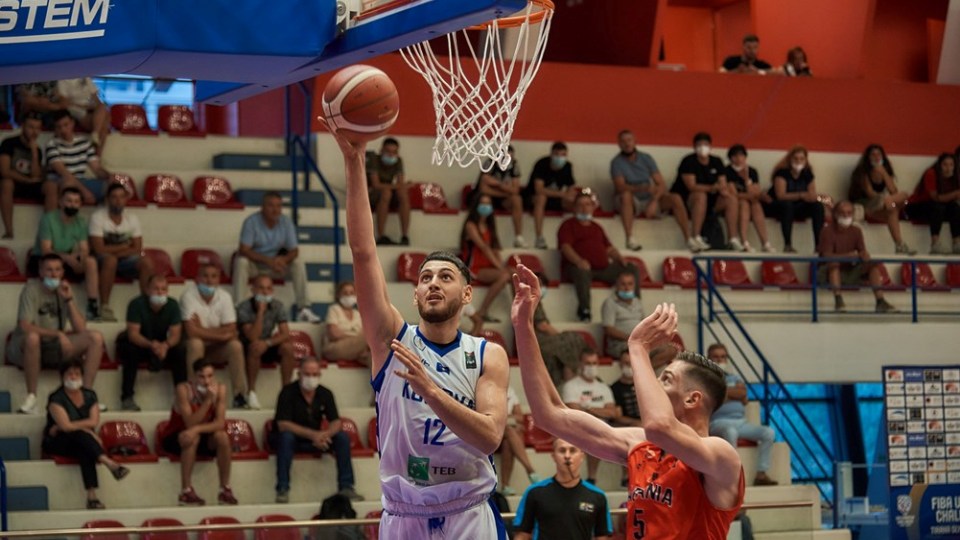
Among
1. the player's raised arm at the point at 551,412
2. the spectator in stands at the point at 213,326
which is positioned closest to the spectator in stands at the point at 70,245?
the spectator in stands at the point at 213,326

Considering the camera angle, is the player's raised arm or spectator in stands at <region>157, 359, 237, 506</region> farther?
spectator in stands at <region>157, 359, 237, 506</region>

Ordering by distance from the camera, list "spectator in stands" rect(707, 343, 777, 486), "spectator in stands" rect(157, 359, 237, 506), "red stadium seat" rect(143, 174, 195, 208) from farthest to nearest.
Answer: "red stadium seat" rect(143, 174, 195, 208) < "spectator in stands" rect(707, 343, 777, 486) < "spectator in stands" rect(157, 359, 237, 506)

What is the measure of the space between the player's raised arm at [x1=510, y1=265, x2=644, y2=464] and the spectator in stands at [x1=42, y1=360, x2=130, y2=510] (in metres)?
6.22

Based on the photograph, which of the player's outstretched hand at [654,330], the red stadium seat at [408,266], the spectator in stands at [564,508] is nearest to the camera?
the player's outstretched hand at [654,330]

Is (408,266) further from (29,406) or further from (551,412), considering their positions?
(551,412)

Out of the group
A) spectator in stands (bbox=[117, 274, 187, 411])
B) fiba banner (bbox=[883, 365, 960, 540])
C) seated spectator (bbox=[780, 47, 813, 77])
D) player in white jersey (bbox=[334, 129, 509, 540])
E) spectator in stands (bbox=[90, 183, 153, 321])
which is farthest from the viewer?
seated spectator (bbox=[780, 47, 813, 77])

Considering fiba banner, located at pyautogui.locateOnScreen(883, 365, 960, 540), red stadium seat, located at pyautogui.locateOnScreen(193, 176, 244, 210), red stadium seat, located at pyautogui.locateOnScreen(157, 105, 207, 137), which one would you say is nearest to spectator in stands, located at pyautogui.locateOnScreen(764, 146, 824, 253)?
fiba banner, located at pyautogui.locateOnScreen(883, 365, 960, 540)

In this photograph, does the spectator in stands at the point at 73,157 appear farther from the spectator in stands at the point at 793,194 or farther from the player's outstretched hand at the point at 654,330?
the player's outstretched hand at the point at 654,330

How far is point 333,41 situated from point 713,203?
10.00m

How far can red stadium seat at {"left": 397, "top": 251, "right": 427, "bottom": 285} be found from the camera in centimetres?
1339

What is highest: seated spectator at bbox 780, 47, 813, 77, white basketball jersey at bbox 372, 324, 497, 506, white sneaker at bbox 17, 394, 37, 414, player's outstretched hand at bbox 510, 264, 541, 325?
seated spectator at bbox 780, 47, 813, 77

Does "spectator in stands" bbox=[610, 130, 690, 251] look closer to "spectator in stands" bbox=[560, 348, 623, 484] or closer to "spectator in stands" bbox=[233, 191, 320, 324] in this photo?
"spectator in stands" bbox=[560, 348, 623, 484]

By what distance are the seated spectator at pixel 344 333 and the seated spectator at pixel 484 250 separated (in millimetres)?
1293

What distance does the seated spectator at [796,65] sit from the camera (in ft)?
56.9
